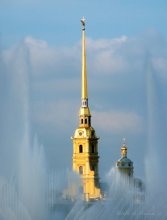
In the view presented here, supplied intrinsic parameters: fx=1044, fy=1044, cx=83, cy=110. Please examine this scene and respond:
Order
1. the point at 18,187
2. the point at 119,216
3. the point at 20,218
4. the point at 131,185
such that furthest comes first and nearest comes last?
the point at 131,185
the point at 119,216
the point at 18,187
the point at 20,218

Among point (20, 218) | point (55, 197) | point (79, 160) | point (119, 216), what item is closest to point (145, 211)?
point (119, 216)

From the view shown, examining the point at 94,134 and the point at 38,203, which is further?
the point at 94,134

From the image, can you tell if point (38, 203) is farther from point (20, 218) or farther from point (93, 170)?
point (93, 170)

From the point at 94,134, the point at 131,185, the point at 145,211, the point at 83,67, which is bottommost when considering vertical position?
the point at 145,211

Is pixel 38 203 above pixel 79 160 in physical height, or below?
below

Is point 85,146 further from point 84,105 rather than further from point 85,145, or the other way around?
point 84,105

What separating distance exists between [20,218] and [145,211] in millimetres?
14239

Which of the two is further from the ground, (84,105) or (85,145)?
(84,105)

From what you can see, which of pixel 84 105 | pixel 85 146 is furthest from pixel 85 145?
pixel 84 105

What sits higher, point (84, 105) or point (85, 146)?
point (84, 105)

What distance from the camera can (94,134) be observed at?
9462 cm

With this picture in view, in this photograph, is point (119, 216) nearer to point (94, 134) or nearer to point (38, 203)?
point (38, 203)

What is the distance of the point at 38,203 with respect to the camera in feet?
184

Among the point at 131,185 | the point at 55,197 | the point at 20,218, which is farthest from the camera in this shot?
the point at 131,185
